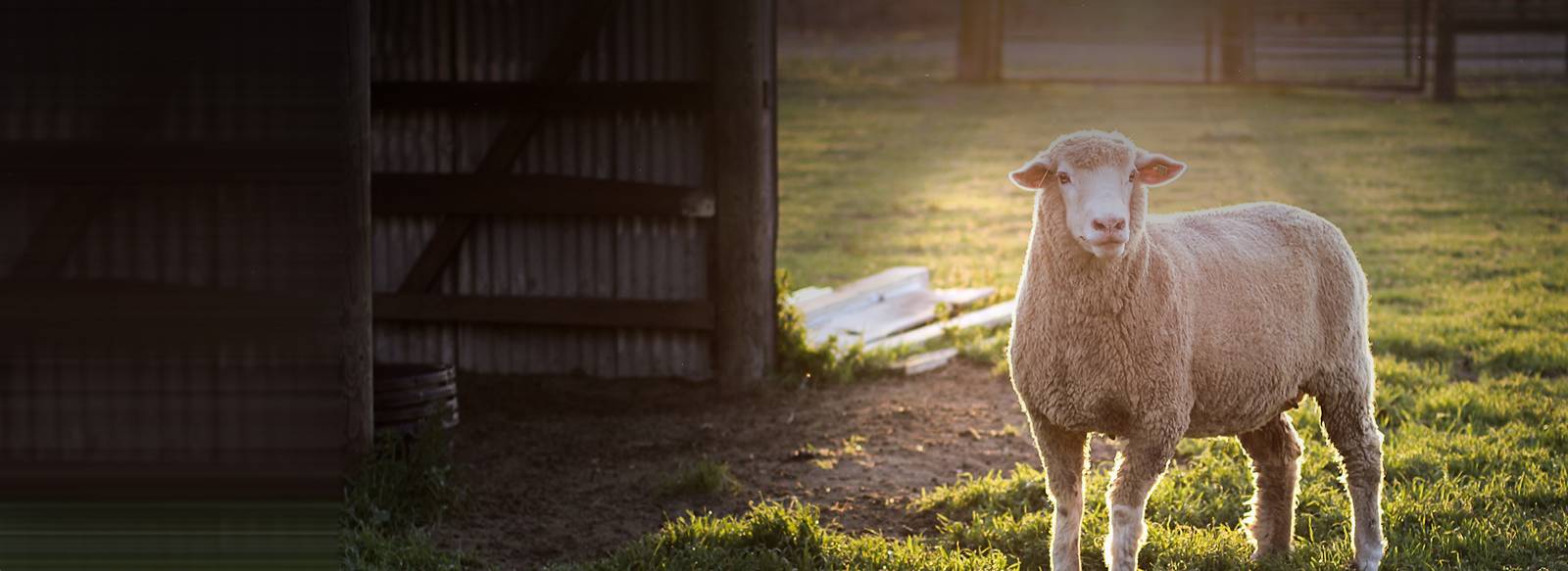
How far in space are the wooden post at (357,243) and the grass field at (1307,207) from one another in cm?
142

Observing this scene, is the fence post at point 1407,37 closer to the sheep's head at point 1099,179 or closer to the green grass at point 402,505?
the green grass at point 402,505

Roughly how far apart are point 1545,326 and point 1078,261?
677 cm

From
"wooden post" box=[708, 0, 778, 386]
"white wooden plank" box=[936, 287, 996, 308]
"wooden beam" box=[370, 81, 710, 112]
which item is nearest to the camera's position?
"wooden post" box=[708, 0, 778, 386]

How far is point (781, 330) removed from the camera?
1023cm

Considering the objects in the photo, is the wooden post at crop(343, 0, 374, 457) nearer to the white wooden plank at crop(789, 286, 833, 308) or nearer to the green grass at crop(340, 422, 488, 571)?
the green grass at crop(340, 422, 488, 571)

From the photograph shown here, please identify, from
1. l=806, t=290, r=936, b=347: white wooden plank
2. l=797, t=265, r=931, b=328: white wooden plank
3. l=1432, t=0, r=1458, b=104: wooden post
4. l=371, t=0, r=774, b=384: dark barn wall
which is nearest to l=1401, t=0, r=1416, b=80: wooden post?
l=1432, t=0, r=1458, b=104: wooden post

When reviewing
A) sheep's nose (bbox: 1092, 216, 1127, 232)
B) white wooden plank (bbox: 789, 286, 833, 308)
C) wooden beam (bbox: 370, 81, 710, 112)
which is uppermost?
wooden beam (bbox: 370, 81, 710, 112)

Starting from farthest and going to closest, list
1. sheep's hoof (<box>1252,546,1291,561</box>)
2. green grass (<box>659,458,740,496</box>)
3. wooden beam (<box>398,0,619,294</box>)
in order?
wooden beam (<box>398,0,619,294</box>) → green grass (<box>659,458,740,496</box>) → sheep's hoof (<box>1252,546,1291,561</box>)

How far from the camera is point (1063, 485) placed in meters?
5.80

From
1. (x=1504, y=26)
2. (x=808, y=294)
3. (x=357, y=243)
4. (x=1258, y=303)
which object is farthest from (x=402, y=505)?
(x=1504, y=26)

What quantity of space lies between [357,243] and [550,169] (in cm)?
317

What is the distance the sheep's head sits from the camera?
5.22m

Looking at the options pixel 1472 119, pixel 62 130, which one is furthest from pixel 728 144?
pixel 1472 119

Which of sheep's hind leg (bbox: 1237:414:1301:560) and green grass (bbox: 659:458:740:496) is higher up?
sheep's hind leg (bbox: 1237:414:1301:560)
